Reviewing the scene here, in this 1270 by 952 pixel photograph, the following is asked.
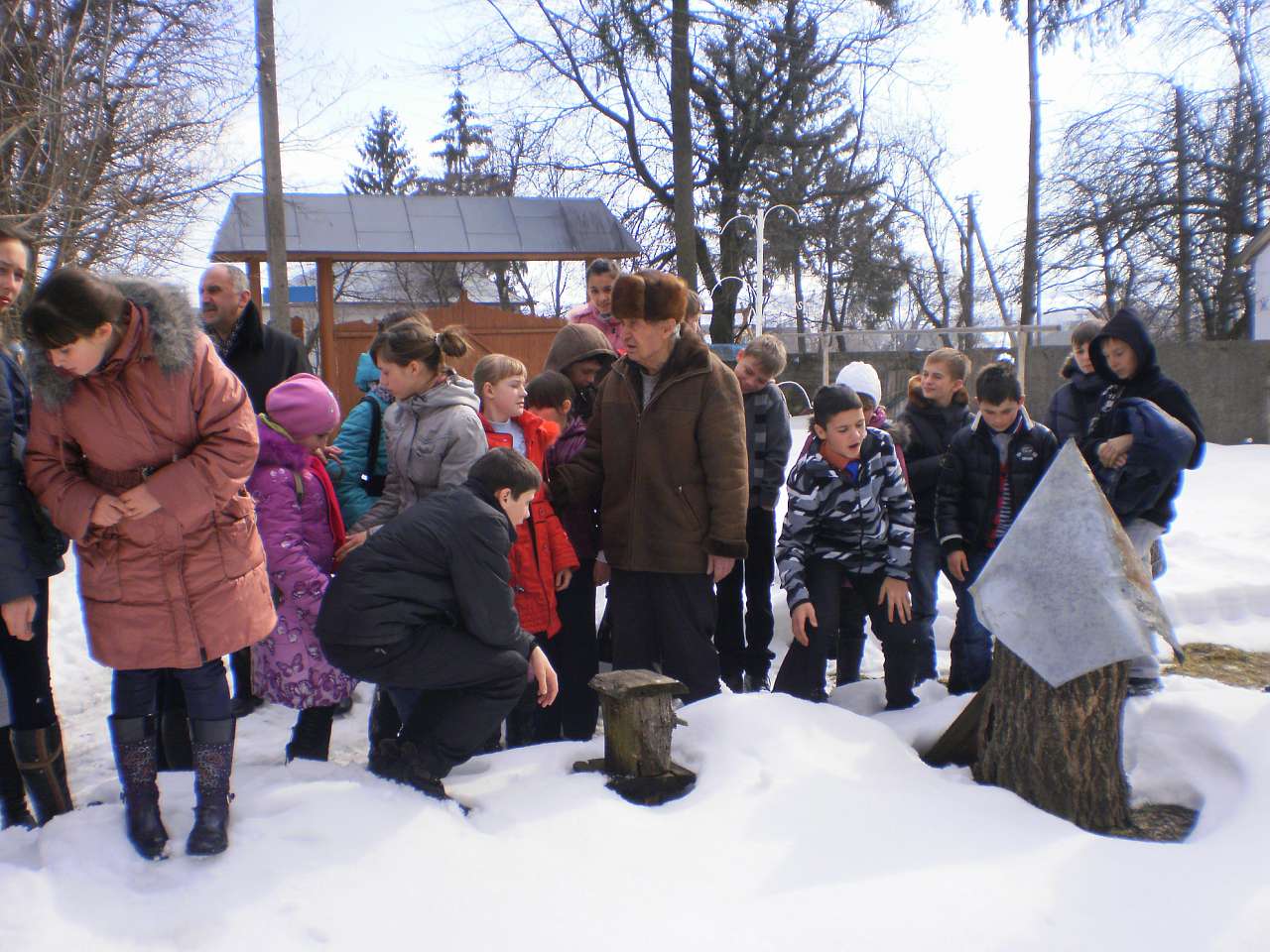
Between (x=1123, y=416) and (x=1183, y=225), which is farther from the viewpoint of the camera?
(x=1183, y=225)

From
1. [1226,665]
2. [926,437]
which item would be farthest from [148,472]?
[1226,665]

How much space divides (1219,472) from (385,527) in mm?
11205

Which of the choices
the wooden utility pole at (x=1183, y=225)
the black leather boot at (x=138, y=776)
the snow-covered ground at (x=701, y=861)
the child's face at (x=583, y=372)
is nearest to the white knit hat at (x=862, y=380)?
the child's face at (x=583, y=372)

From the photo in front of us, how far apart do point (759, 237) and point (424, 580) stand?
Result: 14865mm

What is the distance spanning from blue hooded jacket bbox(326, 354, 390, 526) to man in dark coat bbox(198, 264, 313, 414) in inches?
19.4

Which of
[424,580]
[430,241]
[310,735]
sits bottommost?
[310,735]

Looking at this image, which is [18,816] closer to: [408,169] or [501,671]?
[501,671]

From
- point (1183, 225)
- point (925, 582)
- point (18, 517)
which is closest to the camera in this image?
point (18, 517)

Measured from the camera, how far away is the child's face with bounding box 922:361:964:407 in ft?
15.3

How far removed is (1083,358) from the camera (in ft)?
15.2

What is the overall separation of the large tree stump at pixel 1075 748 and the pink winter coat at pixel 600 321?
8.26ft

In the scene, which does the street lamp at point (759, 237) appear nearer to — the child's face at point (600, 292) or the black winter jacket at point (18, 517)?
the child's face at point (600, 292)

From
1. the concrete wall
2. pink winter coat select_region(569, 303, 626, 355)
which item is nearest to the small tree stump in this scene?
pink winter coat select_region(569, 303, 626, 355)

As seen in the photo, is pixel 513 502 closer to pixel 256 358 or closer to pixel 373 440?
pixel 373 440
